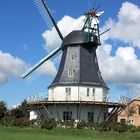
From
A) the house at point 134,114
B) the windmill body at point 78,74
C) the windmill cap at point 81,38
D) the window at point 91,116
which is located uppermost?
the windmill cap at point 81,38

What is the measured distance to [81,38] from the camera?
58875 mm

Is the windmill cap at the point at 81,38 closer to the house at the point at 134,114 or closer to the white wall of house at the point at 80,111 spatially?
the white wall of house at the point at 80,111

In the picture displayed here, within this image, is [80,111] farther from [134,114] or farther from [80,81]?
[134,114]

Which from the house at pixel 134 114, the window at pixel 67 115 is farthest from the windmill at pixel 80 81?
the house at pixel 134 114

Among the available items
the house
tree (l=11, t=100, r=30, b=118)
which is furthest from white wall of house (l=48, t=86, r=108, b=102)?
tree (l=11, t=100, r=30, b=118)

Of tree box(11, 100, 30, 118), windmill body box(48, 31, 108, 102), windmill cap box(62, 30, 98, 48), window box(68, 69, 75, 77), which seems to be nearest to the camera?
windmill body box(48, 31, 108, 102)

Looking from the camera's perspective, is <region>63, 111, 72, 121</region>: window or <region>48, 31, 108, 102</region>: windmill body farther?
<region>63, 111, 72, 121</region>: window

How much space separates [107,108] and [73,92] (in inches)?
205

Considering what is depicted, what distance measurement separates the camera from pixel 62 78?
191ft

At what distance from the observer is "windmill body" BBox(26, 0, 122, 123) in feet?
185

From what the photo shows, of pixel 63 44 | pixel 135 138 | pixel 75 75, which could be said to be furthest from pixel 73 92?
pixel 135 138

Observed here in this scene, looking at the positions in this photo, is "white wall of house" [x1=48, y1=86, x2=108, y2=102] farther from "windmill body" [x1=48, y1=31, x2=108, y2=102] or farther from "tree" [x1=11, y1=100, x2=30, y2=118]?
"tree" [x1=11, y1=100, x2=30, y2=118]

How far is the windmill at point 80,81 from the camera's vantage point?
56.5 metres

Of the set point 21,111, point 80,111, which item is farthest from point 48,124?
point 21,111
